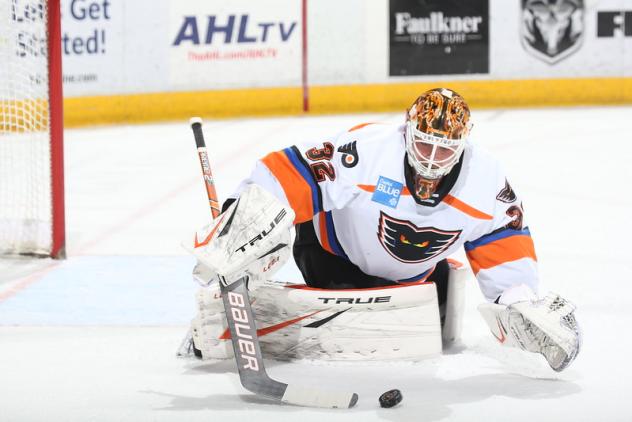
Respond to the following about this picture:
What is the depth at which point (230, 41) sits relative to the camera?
8.84 metres

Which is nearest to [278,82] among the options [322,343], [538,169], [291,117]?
[291,117]

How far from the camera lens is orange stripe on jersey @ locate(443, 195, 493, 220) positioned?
9.57 feet

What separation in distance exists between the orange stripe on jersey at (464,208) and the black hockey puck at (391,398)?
0.52 m

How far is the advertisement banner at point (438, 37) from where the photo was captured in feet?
29.3

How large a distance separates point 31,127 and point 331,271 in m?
2.29

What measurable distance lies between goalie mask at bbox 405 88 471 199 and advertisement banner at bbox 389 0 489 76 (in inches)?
245

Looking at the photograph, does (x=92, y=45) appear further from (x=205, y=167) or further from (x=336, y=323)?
(x=336, y=323)

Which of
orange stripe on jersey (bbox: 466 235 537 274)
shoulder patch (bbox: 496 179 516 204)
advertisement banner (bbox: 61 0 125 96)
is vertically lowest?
orange stripe on jersey (bbox: 466 235 537 274)

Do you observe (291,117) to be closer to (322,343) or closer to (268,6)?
(268,6)

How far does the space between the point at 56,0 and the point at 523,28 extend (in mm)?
5224

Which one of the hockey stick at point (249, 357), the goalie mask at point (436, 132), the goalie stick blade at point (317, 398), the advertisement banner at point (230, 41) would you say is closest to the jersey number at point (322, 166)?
the goalie mask at point (436, 132)

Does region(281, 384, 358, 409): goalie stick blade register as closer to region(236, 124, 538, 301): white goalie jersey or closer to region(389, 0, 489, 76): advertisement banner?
region(236, 124, 538, 301): white goalie jersey

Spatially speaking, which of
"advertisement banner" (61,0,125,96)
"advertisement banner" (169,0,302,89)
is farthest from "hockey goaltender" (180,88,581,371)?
"advertisement banner" (169,0,302,89)

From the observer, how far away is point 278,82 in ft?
29.6
